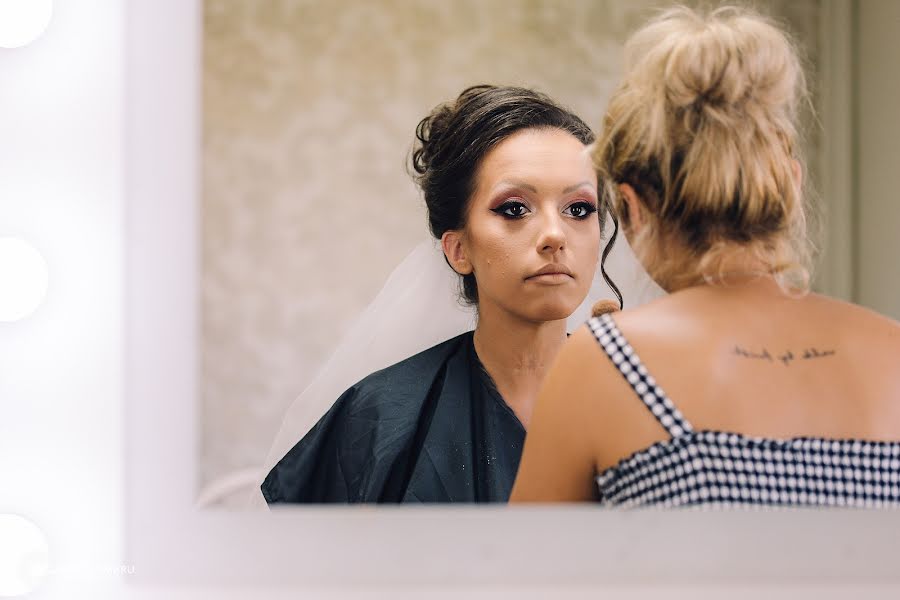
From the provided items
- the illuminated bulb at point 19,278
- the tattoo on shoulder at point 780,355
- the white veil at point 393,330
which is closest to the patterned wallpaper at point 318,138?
the white veil at point 393,330

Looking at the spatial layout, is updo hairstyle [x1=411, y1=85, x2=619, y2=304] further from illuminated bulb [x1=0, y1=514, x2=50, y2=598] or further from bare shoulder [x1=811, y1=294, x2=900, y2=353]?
illuminated bulb [x1=0, y1=514, x2=50, y2=598]

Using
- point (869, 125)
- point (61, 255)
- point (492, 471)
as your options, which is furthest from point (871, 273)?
point (61, 255)

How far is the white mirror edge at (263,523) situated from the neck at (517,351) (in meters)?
0.10

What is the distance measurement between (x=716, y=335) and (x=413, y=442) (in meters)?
0.26

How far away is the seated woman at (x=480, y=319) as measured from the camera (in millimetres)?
621

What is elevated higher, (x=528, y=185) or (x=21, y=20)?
(x=21, y=20)

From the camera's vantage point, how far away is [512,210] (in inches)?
24.5

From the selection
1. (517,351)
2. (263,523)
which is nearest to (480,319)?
(517,351)

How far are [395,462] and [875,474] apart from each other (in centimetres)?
39

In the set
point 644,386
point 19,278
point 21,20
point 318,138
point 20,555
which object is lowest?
point 20,555

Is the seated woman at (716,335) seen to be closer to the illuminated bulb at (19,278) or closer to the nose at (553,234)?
the nose at (553,234)

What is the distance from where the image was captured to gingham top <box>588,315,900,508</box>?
1.94 ft

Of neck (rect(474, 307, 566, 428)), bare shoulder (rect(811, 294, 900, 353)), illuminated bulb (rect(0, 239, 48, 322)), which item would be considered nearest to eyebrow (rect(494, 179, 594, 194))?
neck (rect(474, 307, 566, 428))

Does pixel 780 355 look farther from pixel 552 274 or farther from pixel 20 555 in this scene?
pixel 20 555
